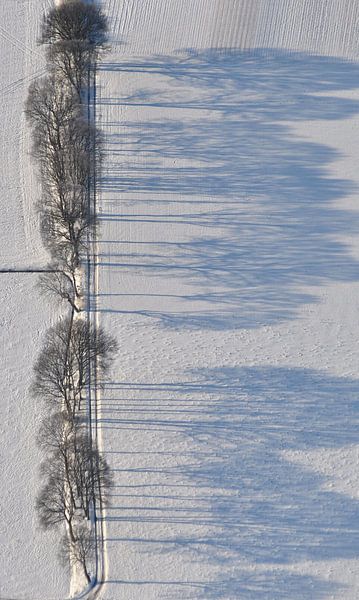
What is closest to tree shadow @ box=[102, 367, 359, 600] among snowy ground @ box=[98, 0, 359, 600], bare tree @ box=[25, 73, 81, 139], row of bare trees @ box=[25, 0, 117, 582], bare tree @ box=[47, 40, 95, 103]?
snowy ground @ box=[98, 0, 359, 600]

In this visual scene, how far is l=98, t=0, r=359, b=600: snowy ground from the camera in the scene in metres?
33.7

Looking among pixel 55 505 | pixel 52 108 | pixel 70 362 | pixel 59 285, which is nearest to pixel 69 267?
pixel 59 285

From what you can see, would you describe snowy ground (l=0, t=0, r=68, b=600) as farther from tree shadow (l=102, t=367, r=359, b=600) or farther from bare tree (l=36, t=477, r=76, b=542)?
tree shadow (l=102, t=367, r=359, b=600)

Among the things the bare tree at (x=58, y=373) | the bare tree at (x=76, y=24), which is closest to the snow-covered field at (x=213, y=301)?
the bare tree at (x=58, y=373)

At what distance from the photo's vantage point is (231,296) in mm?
37750

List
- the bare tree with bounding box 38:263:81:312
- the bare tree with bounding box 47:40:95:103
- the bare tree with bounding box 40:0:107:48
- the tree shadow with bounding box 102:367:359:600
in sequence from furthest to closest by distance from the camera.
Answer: the bare tree with bounding box 40:0:107:48
the bare tree with bounding box 47:40:95:103
the bare tree with bounding box 38:263:81:312
the tree shadow with bounding box 102:367:359:600

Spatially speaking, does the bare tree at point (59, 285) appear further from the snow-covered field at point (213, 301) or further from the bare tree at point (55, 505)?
the bare tree at point (55, 505)

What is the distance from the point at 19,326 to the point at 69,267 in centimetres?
307

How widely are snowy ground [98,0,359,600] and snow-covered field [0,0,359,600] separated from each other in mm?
73

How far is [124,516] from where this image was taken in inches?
1342

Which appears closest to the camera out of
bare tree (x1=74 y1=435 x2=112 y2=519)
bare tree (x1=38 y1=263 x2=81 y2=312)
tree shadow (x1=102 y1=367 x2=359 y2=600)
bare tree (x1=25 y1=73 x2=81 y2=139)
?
bare tree (x1=74 y1=435 x2=112 y2=519)

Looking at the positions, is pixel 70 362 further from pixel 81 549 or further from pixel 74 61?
pixel 74 61

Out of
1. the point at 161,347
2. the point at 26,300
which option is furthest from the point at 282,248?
the point at 26,300

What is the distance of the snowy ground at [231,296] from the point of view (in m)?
33.7
